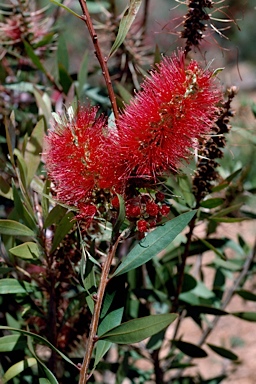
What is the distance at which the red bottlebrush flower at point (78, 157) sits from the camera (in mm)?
682

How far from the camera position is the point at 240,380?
2602mm

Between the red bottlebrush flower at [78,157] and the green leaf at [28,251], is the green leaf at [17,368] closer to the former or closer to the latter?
the green leaf at [28,251]

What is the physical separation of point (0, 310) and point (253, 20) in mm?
8629

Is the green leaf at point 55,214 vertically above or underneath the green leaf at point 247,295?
above

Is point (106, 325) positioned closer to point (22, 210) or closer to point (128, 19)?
point (22, 210)

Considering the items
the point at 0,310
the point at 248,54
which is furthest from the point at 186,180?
the point at 248,54

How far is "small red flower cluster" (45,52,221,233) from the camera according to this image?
2.15 feet

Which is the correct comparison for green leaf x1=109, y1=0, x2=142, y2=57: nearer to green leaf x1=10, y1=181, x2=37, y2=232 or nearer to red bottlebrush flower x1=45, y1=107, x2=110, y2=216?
red bottlebrush flower x1=45, y1=107, x2=110, y2=216

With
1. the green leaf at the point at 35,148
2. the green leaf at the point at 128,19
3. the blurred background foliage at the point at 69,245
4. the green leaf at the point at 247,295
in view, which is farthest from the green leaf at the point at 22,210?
the green leaf at the point at 247,295

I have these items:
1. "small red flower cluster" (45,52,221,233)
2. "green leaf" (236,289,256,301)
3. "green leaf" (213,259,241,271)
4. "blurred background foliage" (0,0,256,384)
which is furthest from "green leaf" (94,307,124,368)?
"green leaf" (213,259,241,271)

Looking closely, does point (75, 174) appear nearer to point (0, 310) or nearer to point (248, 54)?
point (0, 310)

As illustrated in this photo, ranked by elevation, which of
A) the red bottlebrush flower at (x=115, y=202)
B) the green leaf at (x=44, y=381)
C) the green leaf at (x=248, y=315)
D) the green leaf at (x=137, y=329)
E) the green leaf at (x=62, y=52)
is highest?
the green leaf at (x=62, y=52)

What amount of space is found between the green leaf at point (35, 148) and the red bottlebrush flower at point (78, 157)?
178 mm

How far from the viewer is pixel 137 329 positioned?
26.7 inches
